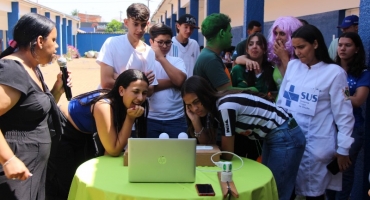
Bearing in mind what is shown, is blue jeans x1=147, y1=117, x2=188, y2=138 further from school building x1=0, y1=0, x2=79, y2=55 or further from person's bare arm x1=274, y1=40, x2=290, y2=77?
school building x1=0, y1=0, x2=79, y2=55

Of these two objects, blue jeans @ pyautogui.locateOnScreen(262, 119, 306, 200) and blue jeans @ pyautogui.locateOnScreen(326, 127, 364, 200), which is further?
blue jeans @ pyautogui.locateOnScreen(326, 127, 364, 200)

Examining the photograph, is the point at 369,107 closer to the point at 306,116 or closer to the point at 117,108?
the point at 306,116

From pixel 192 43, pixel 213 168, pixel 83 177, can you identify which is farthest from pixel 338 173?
pixel 192 43

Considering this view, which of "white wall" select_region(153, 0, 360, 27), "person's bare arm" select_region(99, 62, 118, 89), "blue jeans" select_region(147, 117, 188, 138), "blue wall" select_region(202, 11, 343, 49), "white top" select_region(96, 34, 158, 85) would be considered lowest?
"blue jeans" select_region(147, 117, 188, 138)

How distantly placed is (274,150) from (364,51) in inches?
52.4

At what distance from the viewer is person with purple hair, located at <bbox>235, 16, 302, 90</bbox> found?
3.73m

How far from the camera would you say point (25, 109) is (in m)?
2.33

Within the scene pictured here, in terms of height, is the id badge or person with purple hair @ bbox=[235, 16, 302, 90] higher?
person with purple hair @ bbox=[235, 16, 302, 90]

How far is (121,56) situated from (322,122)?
1.74 metres

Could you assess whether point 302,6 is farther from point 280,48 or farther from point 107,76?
point 107,76

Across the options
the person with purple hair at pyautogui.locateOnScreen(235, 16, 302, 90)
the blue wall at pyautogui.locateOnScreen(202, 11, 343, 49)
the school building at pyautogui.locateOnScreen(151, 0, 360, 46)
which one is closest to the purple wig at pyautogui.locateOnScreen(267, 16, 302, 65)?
the person with purple hair at pyautogui.locateOnScreen(235, 16, 302, 90)

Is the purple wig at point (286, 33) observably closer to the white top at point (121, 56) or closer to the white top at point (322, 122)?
the white top at point (322, 122)

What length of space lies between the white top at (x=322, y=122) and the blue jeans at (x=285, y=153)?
150 millimetres

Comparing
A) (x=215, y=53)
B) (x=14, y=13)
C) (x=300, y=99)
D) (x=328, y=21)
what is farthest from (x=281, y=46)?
(x=14, y=13)
